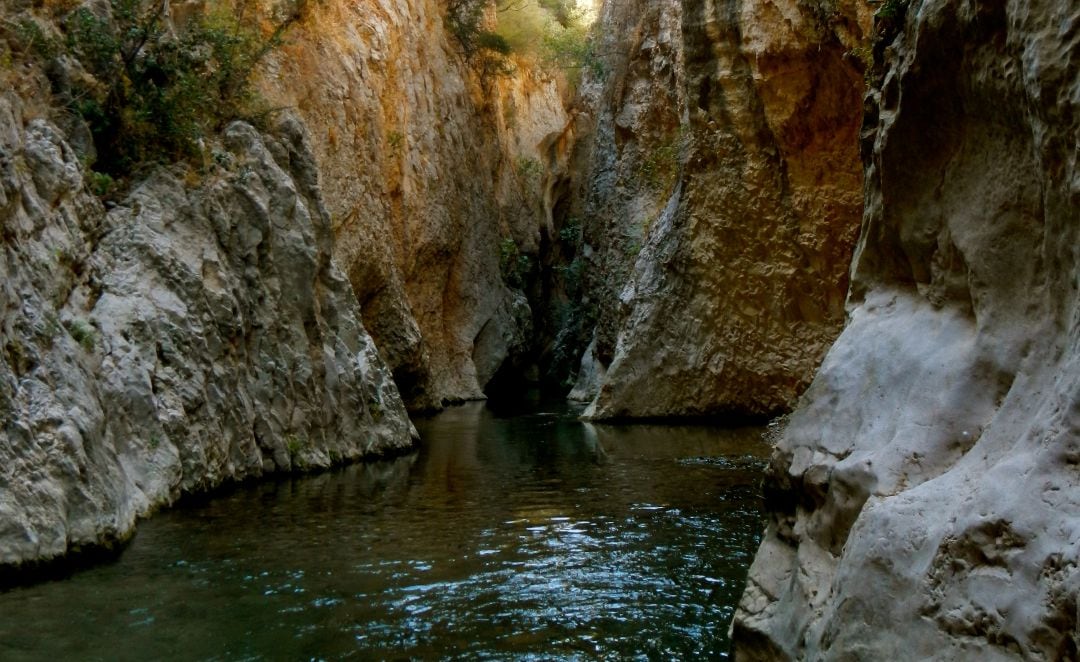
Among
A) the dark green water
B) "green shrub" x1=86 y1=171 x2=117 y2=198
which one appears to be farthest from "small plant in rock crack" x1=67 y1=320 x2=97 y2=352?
"green shrub" x1=86 y1=171 x2=117 y2=198

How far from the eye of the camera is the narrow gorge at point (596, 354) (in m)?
3.75

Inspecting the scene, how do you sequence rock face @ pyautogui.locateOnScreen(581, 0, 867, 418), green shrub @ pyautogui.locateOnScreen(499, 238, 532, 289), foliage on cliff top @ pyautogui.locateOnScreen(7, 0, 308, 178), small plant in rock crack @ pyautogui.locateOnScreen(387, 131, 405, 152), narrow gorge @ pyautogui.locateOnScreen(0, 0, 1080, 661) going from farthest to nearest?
green shrub @ pyautogui.locateOnScreen(499, 238, 532, 289) → small plant in rock crack @ pyautogui.locateOnScreen(387, 131, 405, 152) → rock face @ pyautogui.locateOnScreen(581, 0, 867, 418) → foliage on cliff top @ pyautogui.locateOnScreen(7, 0, 308, 178) → narrow gorge @ pyautogui.locateOnScreen(0, 0, 1080, 661)

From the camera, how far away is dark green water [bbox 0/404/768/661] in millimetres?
5656

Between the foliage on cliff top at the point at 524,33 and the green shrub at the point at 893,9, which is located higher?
the foliage on cliff top at the point at 524,33

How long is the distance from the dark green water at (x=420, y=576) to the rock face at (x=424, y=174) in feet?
37.6

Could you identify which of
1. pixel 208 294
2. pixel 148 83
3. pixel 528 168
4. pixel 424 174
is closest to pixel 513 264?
pixel 528 168

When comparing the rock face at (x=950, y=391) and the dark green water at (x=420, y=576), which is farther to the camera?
the dark green water at (x=420, y=576)

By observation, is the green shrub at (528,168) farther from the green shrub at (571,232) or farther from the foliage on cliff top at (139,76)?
the foliage on cliff top at (139,76)

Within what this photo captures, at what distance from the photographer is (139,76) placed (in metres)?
13.0

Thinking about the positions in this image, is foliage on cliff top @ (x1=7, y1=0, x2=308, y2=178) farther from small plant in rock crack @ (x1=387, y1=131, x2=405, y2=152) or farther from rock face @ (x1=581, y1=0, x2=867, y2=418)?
small plant in rock crack @ (x1=387, y1=131, x2=405, y2=152)

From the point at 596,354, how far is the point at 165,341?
67.6 ft

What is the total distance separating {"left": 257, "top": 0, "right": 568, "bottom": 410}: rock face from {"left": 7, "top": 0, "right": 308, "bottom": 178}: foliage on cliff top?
531 cm

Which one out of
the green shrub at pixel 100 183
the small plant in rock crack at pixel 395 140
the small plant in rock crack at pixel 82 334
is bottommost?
the small plant in rock crack at pixel 82 334

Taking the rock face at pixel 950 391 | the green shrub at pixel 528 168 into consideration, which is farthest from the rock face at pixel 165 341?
the green shrub at pixel 528 168
